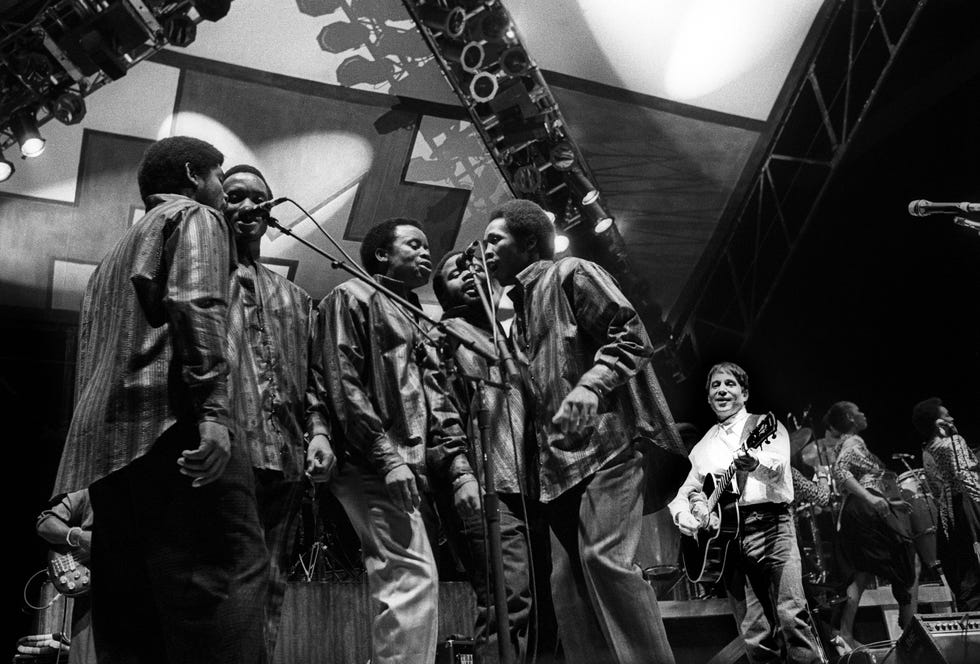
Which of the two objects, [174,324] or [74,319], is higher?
[74,319]

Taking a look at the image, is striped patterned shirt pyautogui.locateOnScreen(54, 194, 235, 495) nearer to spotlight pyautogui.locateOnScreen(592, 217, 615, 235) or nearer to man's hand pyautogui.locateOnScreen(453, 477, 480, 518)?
man's hand pyautogui.locateOnScreen(453, 477, 480, 518)

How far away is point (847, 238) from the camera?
9.24 m

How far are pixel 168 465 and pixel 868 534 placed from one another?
21.1 feet

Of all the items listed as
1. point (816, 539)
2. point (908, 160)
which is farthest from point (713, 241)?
point (816, 539)

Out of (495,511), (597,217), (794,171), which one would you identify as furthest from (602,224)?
(495,511)

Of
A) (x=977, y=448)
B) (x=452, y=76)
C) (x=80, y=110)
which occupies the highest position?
(x=452, y=76)

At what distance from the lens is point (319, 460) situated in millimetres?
3092

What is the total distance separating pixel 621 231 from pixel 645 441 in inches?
264

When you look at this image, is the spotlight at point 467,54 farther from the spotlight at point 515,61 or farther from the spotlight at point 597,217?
the spotlight at point 597,217

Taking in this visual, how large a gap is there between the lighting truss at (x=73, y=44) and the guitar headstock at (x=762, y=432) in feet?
14.1

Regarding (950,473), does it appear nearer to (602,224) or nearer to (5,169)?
(602,224)

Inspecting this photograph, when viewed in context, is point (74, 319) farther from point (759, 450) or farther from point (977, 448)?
point (977, 448)

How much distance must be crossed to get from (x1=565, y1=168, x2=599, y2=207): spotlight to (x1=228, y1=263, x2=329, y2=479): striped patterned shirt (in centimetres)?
456

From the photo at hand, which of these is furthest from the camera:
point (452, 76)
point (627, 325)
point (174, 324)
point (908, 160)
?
point (908, 160)
